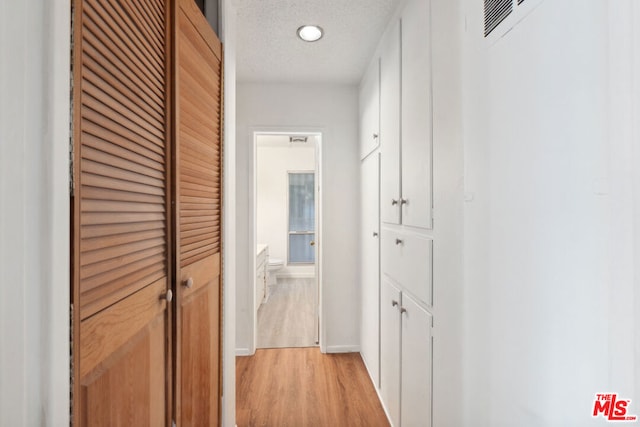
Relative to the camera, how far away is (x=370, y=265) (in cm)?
245

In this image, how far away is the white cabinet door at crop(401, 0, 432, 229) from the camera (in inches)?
51.2

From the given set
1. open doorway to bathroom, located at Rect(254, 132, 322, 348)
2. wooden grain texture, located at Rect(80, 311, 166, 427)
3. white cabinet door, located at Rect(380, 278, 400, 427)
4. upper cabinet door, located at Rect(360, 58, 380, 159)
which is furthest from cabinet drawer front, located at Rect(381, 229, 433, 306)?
open doorway to bathroom, located at Rect(254, 132, 322, 348)

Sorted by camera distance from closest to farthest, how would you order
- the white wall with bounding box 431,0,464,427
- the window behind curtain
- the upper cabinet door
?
the white wall with bounding box 431,0,464,427 < the upper cabinet door < the window behind curtain

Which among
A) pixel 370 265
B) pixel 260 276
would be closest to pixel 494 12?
pixel 370 265

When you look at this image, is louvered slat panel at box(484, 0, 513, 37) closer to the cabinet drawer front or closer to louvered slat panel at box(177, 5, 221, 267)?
the cabinet drawer front

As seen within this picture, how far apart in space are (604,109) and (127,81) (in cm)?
99

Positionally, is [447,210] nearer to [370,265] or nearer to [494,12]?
[494,12]

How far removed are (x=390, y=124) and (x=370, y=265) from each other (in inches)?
43.8

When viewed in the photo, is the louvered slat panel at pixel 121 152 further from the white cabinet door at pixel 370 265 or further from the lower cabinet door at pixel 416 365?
the white cabinet door at pixel 370 265

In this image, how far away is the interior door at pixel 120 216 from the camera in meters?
0.60

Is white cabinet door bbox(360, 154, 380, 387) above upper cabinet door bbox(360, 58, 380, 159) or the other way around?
the other way around

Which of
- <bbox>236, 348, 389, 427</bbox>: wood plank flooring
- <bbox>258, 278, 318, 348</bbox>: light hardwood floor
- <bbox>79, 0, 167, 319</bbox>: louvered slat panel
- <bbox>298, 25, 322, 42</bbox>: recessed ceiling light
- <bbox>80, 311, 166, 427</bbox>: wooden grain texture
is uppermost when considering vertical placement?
<bbox>298, 25, 322, 42</bbox>: recessed ceiling light

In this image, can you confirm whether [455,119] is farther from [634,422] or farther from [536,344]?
[634,422]

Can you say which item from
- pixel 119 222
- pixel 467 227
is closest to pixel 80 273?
pixel 119 222
